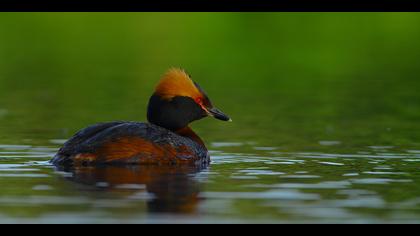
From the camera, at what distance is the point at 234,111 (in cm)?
2144

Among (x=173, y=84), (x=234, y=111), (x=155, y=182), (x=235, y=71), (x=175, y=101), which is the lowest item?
(x=155, y=182)

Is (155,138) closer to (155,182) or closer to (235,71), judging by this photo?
(155,182)

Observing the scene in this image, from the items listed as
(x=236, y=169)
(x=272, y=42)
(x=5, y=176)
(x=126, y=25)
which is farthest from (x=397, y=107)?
(x=126, y=25)

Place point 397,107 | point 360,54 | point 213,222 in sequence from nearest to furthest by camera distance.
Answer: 1. point 213,222
2. point 397,107
3. point 360,54

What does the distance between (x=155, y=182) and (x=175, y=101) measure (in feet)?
9.34

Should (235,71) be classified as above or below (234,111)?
above

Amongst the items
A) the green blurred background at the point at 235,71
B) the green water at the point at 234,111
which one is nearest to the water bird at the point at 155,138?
the green water at the point at 234,111

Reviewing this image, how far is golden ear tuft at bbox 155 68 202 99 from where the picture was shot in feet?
50.8

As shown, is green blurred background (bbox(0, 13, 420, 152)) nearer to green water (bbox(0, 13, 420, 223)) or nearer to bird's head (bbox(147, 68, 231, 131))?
green water (bbox(0, 13, 420, 223))

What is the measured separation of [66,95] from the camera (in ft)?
78.1

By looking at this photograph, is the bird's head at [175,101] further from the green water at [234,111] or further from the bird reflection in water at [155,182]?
the bird reflection in water at [155,182]

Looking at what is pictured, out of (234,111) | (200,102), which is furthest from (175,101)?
(234,111)
